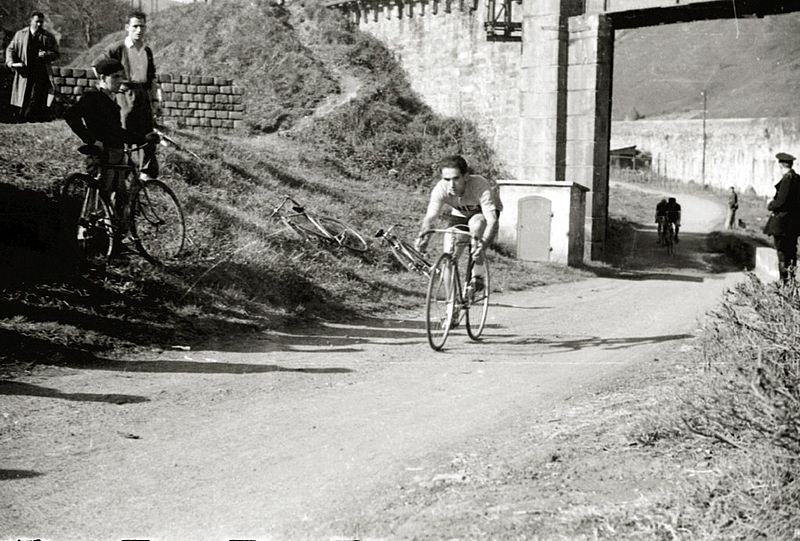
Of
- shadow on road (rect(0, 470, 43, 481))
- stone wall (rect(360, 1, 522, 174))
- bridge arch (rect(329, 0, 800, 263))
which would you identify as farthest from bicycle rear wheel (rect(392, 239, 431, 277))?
stone wall (rect(360, 1, 522, 174))

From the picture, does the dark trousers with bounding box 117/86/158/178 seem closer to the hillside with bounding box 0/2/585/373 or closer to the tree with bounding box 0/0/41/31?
the hillside with bounding box 0/2/585/373

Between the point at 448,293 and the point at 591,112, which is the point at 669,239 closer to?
the point at 591,112

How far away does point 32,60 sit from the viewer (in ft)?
50.3

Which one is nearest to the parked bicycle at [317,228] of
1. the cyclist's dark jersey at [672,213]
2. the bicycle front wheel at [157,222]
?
the bicycle front wheel at [157,222]

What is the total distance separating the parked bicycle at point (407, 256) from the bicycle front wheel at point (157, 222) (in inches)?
152

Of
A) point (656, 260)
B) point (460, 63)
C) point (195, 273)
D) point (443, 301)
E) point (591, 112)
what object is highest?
point (460, 63)

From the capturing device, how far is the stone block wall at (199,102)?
23.2 meters

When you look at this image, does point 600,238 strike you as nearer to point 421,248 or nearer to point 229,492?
point 421,248

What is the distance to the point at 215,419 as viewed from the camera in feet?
20.7

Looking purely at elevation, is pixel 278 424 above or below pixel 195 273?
below

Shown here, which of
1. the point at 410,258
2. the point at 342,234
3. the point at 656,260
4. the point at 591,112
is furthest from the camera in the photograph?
the point at 656,260

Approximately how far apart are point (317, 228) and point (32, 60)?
18.8ft

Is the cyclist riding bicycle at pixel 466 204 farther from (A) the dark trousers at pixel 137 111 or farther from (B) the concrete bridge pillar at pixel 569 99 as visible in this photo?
(B) the concrete bridge pillar at pixel 569 99

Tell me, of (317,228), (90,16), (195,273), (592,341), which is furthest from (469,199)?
(90,16)
